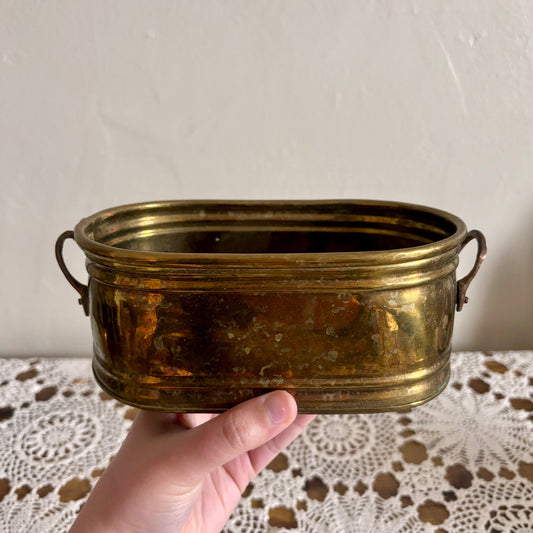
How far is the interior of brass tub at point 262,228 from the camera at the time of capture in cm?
95

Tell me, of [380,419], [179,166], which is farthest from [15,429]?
[380,419]

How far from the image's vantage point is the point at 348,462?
102 centimetres

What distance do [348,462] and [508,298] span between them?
69cm

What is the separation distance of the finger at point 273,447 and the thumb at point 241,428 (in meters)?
0.29

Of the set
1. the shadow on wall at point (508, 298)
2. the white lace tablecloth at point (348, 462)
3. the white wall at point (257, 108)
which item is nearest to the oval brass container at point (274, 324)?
the white lace tablecloth at point (348, 462)

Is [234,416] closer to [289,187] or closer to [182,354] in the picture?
[182,354]

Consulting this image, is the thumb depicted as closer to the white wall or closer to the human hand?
the human hand

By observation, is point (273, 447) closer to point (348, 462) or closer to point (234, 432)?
point (348, 462)

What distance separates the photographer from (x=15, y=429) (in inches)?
42.9

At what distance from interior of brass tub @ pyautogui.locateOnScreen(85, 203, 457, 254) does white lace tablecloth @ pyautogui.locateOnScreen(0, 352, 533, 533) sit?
0.42 meters

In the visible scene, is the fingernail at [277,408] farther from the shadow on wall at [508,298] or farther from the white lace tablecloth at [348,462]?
the shadow on wall at [508,298]

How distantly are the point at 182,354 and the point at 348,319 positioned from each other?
0.74 ft

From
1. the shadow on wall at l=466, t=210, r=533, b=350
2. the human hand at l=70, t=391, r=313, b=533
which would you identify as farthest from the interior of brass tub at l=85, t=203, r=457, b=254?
the shadow on wall at l=466, t=210, r=533, b=350

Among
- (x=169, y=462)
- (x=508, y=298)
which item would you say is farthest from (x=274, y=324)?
(x=508, y=298)
